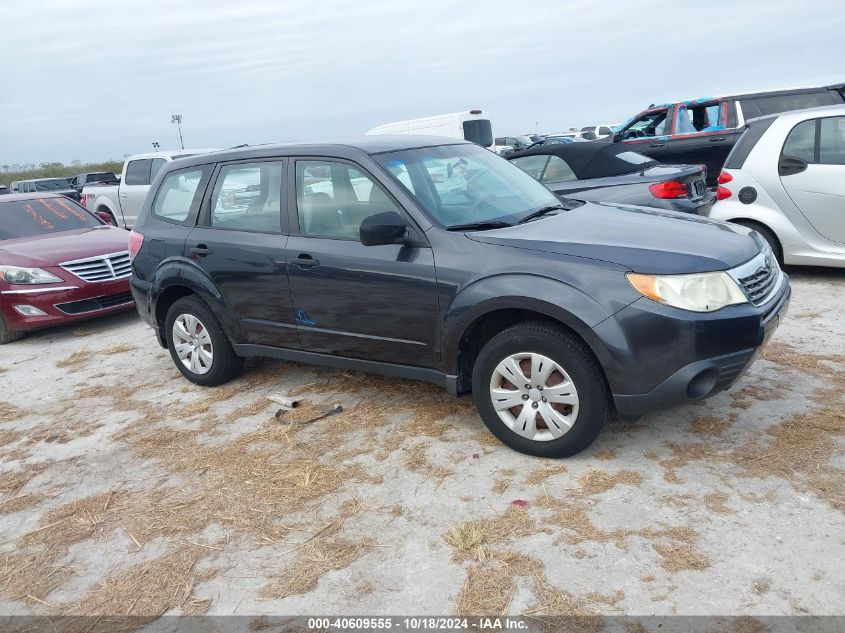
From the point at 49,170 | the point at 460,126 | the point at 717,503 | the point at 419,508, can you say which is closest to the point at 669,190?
the point at 717,503

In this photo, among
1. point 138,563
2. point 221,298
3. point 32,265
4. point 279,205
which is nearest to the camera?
point 138,563

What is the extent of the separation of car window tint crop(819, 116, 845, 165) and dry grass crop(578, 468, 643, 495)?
15.1ft

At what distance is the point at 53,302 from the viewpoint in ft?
24.6

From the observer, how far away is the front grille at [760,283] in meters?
3.64

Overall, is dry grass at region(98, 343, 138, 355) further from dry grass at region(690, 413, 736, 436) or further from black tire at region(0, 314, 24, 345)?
dry grass at region(690, 413, 736, 436)

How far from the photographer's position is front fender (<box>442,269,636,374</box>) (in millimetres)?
3496

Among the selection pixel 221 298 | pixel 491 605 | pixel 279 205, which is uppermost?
pixel 279 205

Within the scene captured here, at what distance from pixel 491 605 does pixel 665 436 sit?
1.72 metres

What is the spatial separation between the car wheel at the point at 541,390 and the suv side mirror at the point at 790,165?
4.35 m

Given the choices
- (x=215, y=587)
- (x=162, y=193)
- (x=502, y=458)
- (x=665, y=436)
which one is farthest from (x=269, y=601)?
(x=162, y=193)

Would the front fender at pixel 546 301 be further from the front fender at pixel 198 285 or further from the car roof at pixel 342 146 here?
the front fender at pixel 198 285

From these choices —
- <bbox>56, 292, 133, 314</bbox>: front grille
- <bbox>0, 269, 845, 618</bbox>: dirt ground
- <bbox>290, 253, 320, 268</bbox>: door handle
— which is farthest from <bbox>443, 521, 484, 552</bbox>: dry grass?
<bbox>56, 292, 133, 314</bbox>: front grille

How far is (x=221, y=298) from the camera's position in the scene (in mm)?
5062

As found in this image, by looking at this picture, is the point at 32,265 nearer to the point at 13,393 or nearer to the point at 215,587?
the point at 13,393
